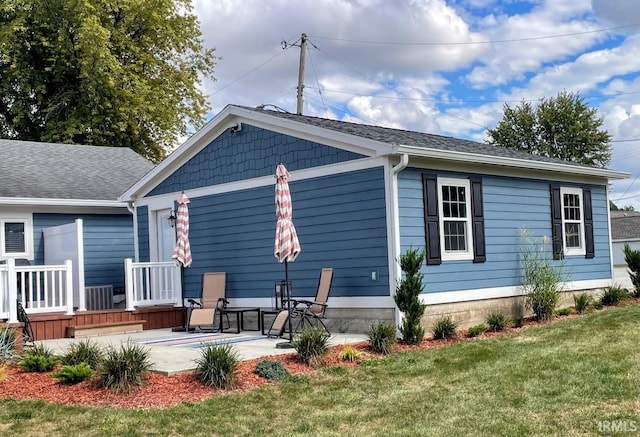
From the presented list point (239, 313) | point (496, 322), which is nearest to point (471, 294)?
point (496, 322)

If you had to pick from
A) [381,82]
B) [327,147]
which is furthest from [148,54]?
[327,147]

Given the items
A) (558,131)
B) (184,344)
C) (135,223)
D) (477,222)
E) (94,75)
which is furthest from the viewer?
(558,131)

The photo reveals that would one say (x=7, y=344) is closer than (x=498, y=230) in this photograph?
Yes

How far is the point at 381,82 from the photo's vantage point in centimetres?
2803

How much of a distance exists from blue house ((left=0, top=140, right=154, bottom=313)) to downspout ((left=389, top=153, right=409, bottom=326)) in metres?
5.99

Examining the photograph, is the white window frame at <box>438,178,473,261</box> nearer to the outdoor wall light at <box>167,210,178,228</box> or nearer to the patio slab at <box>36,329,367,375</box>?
the patio slab at <box>36,329,367,375</box>

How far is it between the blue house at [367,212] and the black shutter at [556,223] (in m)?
0.02

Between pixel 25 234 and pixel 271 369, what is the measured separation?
9198mm

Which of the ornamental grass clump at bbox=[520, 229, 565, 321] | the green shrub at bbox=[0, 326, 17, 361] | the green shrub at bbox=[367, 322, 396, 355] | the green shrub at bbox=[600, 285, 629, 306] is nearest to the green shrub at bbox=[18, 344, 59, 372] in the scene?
the green shrub at bbox=[0, 326, 17, 361]

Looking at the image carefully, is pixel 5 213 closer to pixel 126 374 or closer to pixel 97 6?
pixel 126 374

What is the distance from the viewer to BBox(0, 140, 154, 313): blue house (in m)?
13.9

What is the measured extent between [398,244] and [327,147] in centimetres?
200

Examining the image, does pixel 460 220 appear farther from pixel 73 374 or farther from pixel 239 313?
pixel 73 374

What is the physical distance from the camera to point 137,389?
6.80m
